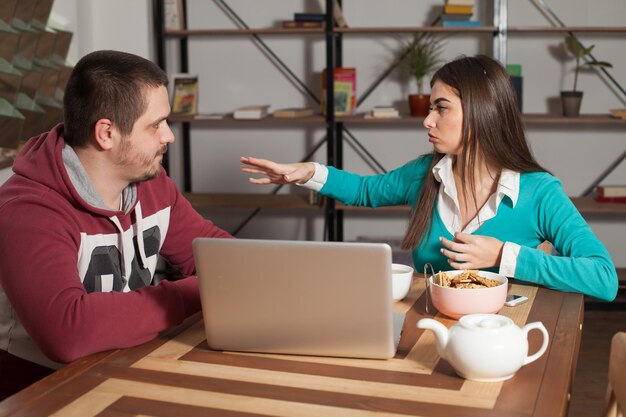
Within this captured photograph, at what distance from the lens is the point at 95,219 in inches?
69.3

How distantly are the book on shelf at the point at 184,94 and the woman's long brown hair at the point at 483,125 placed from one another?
2.47m

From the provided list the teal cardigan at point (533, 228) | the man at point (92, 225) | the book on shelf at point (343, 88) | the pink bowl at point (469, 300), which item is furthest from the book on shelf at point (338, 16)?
the pink bowl at point (469, 300)

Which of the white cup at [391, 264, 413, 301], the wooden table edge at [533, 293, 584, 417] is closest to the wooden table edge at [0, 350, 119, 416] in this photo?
the white cup at [391, 264, 413, 301]

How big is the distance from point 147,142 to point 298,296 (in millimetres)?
613

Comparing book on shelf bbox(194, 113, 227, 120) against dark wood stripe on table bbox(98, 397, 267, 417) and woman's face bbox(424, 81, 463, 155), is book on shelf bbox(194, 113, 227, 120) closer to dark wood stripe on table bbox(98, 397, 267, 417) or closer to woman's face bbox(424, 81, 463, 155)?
woman's face bbox(424, 81, 463, 155)

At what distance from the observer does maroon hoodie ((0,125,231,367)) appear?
1.48 m

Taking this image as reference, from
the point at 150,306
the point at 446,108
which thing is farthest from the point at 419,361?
the point at 446,108

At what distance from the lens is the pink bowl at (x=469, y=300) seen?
1600mm

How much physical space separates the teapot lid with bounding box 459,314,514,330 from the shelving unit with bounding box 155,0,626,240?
288 centimetres

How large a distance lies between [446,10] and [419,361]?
3122 mm

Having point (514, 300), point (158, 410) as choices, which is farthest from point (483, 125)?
point (158, 410)

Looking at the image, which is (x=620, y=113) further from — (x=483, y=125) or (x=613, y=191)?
(x=483, y=125)

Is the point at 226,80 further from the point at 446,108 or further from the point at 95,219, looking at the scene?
the point at 95,219

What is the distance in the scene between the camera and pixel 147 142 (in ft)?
5.94
